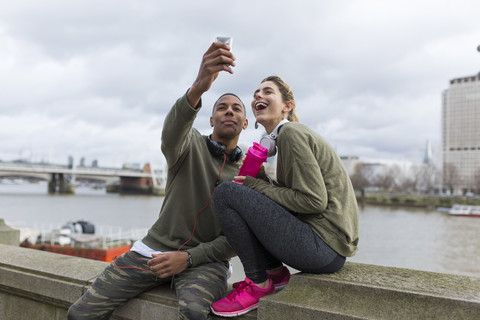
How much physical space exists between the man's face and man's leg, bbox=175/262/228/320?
81 cm

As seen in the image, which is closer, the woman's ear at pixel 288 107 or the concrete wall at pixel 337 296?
the concrete wall at pixel 337 296

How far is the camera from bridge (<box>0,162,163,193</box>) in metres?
46.2

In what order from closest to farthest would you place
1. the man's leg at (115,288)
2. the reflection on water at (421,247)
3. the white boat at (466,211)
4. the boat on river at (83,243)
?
the man's leg at (115,288)
the boat on river at (83,243)
the reflection on water at (421,247)
the white boat at (466,211)

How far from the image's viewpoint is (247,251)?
6.60ft

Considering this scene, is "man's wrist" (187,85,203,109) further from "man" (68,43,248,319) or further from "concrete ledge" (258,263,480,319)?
"concrete ledge" (258,263,480,319)

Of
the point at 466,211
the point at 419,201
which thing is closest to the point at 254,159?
the point at 466,211

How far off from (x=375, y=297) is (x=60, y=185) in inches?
2524

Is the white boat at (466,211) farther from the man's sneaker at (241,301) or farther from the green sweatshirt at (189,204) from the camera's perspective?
the man's sneaker at (241,301)

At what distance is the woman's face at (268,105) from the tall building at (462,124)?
10491 cm

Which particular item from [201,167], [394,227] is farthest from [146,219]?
[201,167]

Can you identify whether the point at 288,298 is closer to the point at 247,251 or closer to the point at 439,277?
the point at 247,251

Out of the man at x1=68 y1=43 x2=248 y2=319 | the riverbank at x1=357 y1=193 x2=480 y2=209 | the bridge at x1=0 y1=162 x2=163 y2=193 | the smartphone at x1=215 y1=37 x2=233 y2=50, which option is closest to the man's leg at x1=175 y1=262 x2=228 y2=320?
the man at x1=68 y1=43 x2=248 y2=319

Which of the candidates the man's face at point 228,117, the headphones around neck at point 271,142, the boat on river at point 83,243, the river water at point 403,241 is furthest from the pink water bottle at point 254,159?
the boat on river at point 83,243

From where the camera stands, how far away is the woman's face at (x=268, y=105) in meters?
2.21
